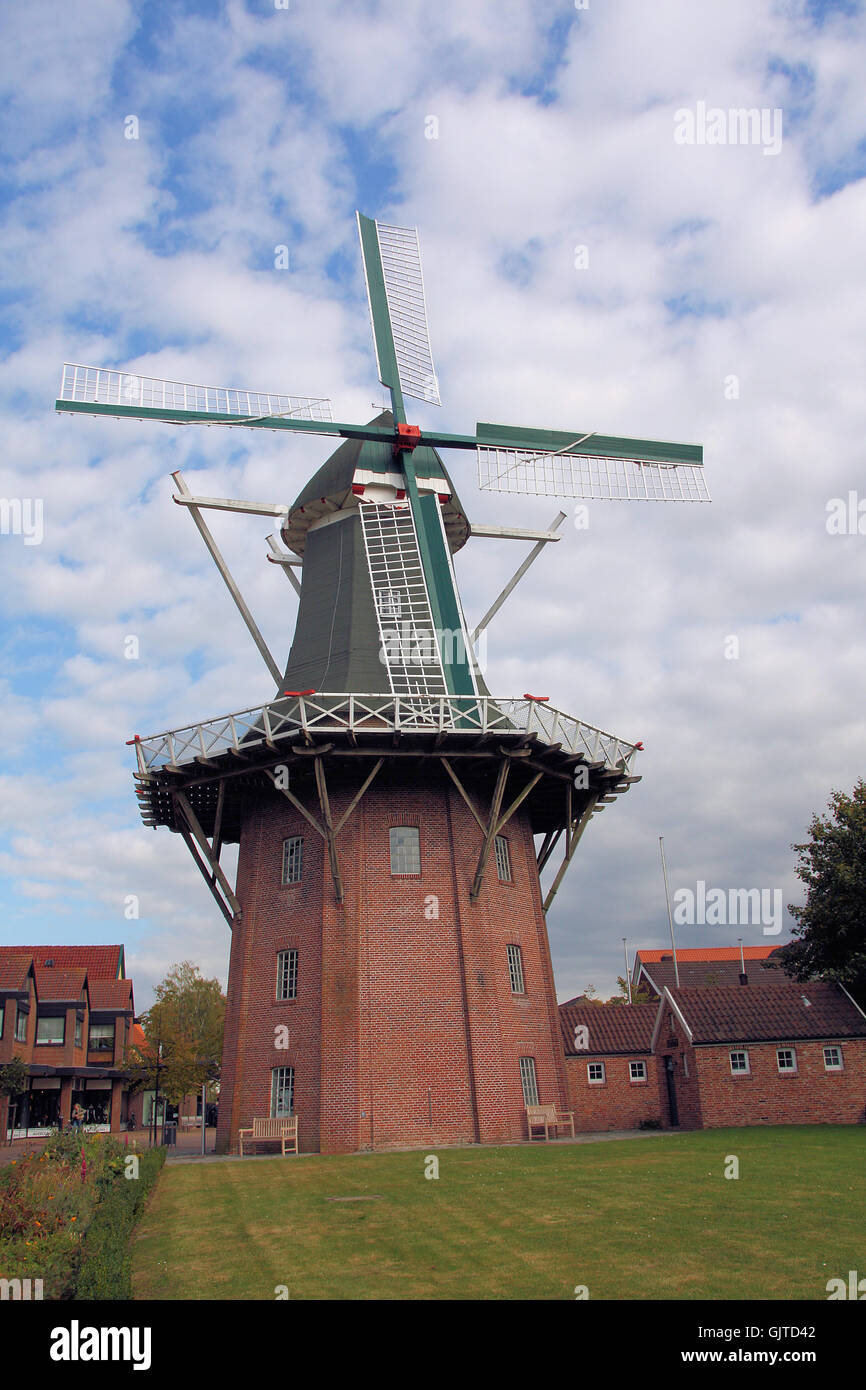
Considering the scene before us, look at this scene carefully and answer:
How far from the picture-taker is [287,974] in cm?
2586

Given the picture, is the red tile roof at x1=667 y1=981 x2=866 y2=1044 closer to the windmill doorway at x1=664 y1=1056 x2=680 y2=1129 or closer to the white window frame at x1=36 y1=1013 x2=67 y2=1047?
the windmill doorway at x1=664 y1=1056 x2=680 y2=1129

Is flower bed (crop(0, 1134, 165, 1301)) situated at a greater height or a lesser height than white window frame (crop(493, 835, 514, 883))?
lesser

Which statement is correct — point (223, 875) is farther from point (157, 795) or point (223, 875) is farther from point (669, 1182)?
point (669, 1182)

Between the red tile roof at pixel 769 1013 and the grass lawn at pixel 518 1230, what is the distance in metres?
12.3

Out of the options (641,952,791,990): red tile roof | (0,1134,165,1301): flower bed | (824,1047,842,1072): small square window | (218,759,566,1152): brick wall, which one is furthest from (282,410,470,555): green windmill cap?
(641,952,791,990): red tile roof

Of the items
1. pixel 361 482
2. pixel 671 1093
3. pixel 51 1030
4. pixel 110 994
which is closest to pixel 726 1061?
pixel 671 1093

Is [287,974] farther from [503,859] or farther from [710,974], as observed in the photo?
[710,974]

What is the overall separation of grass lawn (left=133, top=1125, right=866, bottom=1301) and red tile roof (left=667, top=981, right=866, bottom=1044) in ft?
40.5

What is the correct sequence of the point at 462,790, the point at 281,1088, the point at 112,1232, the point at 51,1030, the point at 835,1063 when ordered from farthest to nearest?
the point at 51,1030
the point at 835,1063
the point at 462,790
the point at 281,1088
the point at 112,1232

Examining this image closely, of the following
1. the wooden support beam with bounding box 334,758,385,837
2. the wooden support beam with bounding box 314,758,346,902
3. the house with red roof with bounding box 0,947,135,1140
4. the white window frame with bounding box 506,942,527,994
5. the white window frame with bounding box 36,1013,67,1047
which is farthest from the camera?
the white window frame with bounding box 36,1013,67,1047

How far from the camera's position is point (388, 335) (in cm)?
3322

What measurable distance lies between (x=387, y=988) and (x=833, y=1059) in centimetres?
1504

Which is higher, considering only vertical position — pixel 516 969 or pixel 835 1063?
pixel 516 969

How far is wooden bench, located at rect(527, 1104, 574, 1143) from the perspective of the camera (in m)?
25.2
